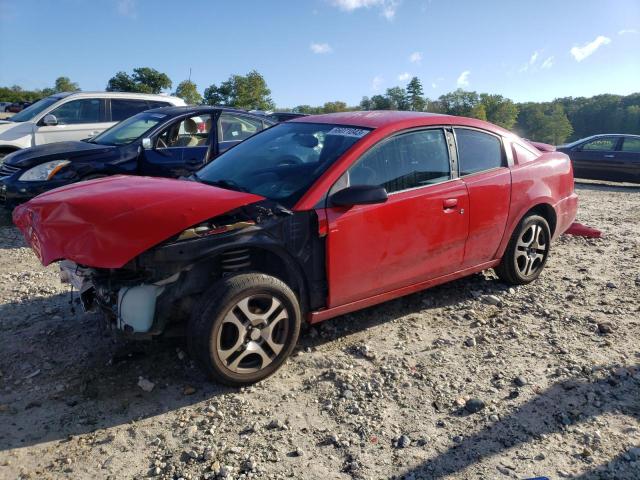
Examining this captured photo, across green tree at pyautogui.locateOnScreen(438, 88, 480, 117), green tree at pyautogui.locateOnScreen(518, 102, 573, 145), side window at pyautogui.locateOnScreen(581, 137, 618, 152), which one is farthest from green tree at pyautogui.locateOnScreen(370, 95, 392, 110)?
side window at pyautogui.locateOnScreen(581, 137, 618, 152)

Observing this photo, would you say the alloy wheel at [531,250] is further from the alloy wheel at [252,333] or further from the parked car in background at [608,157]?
the parked car in background at [608,157]

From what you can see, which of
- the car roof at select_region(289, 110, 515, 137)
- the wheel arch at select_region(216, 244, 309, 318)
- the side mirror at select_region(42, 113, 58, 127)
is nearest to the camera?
the wheel arch at select_region(216, 244, 309, 318)

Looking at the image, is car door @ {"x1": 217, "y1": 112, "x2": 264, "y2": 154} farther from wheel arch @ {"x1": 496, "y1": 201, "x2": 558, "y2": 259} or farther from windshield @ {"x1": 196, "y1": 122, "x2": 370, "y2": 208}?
wheel arch @ {"x1": 496, "y1": 201, "x2": 558, "y2": 259}

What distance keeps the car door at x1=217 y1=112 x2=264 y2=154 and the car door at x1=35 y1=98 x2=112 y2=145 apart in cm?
331

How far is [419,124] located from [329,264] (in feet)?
4.69

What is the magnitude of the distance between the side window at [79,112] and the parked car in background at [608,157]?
36.8 ft

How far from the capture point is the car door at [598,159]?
13180 millimetres

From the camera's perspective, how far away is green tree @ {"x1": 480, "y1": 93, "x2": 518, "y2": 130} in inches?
3733

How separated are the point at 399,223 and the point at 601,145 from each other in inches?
487

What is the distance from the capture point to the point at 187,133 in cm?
723

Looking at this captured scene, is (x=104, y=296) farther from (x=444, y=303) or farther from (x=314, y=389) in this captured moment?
(x=444, y=303)

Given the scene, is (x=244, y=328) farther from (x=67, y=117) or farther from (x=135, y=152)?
(x=67, y=117)

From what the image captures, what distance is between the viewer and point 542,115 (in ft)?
320

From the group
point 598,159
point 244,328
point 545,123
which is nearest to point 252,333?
point 244,328
